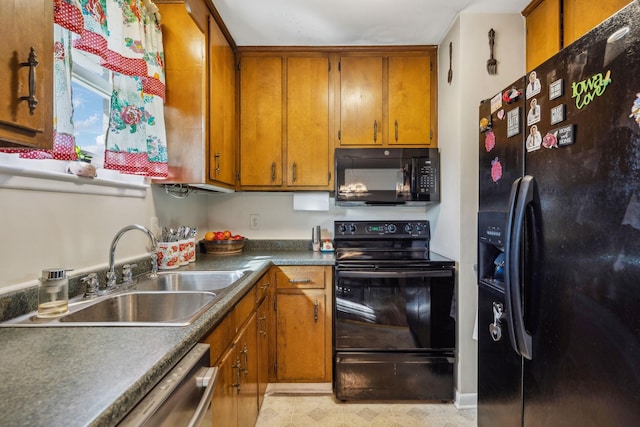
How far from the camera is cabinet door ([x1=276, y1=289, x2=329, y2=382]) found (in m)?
2.17

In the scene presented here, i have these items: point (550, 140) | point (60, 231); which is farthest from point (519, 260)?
point (60, 231)

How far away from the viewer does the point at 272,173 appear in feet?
8.08

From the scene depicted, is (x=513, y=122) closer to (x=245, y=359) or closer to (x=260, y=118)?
(x=245, y=359)

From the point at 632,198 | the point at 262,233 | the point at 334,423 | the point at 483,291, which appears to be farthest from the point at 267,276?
the point at 632,198

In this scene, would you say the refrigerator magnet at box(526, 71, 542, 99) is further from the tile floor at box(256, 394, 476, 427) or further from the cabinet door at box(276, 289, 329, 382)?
the tile floor at box(256, 394, 476, 427)

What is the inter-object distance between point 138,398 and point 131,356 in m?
0.15

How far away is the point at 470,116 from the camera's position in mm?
1974

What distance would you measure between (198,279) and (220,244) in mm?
685

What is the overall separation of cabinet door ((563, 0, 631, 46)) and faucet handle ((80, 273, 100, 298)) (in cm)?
229

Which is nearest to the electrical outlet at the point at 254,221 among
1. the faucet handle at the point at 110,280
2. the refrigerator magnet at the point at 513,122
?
the faucet handle at the point at 110,280

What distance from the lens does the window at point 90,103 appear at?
142cm

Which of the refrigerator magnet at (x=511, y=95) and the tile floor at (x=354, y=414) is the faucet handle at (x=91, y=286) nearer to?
the tile floor at (x=354, y=414)

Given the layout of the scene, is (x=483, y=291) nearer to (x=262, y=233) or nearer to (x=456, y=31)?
(x=456, y=31)

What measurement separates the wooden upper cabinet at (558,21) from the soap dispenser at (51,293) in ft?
7.38
